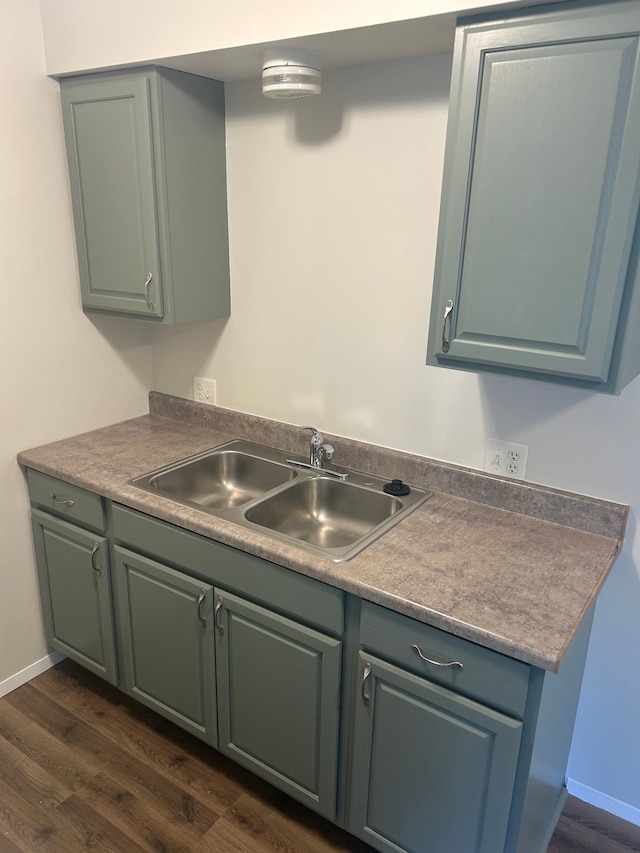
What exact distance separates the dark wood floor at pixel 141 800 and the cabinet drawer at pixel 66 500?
76cm

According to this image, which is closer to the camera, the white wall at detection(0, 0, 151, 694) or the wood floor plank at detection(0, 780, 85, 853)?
the wood floor plank at detection(0, 780, 85, 853)

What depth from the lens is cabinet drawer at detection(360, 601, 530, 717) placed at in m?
1.34

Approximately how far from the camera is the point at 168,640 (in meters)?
2.01

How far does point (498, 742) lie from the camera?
1.39 meters

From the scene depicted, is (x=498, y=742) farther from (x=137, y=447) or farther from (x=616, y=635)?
(x=137, y=447)

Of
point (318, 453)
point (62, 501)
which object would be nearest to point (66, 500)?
point (62, 501)

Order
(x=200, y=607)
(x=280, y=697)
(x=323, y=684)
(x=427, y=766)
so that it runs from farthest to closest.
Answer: (x=200, y=607), (x=280, y=697), (x=323, y=684), (x=427, y=766)

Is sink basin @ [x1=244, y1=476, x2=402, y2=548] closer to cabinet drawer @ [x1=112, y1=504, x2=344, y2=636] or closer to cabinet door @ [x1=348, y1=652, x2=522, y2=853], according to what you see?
cabinet drawer @ [x1=112, y1=504, x2=344, y2=636]

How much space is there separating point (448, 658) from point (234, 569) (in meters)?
0.64

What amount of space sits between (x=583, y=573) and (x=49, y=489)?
68.4 inches

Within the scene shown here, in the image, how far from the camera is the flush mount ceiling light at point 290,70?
171cm

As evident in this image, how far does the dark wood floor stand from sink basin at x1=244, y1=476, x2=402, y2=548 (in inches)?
32.3

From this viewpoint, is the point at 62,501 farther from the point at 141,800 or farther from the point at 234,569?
the point at 141,800

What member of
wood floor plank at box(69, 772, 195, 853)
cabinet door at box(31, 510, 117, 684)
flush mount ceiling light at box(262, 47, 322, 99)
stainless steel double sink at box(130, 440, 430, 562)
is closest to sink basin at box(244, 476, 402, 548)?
stainless steel double sink at box(130, 440, 430, 562)
